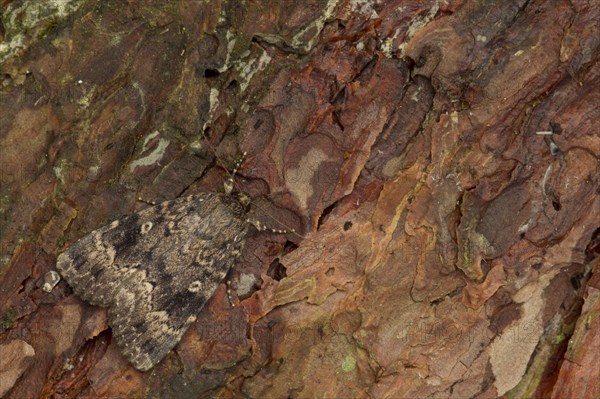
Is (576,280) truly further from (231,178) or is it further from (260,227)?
(231,178)

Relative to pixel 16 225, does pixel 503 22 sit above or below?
above

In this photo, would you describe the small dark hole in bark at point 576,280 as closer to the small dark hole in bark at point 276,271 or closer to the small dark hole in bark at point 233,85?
the small dark hole in bark at point 276,271

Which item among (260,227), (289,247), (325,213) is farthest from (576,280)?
(260,227)

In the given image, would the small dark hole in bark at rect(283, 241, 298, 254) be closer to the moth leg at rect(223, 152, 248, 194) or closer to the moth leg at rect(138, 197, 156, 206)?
the moth leg at rect(223, 152, 248, 194)

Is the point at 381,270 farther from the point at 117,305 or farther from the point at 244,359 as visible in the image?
the point at 117,305

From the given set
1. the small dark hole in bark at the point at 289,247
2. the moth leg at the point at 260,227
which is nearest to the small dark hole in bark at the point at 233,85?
the moth leg at the point at 260,227

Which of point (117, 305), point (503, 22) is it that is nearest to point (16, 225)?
point (117, 305)
